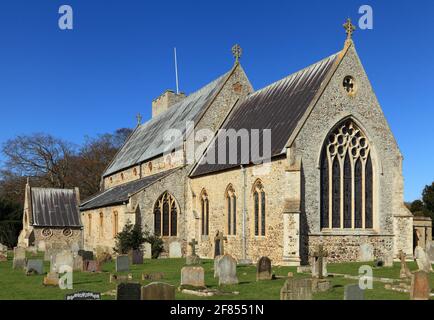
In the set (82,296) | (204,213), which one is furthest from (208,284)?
(204,213)

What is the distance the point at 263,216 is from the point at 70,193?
24958mm

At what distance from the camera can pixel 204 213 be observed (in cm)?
3061

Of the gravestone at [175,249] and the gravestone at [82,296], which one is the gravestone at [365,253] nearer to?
the gravestone at [175,249]

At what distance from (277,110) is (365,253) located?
8.08m

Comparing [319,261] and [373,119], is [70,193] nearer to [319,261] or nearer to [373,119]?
[373,119]

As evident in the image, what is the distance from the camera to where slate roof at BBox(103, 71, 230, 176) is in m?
35.4

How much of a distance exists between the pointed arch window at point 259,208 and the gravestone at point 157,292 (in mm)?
13245

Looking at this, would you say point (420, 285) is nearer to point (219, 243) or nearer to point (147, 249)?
point (219, 243)

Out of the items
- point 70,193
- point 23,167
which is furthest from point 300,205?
point 23,167

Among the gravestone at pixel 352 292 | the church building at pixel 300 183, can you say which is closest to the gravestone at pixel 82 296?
the gravestone at pixel 352 292

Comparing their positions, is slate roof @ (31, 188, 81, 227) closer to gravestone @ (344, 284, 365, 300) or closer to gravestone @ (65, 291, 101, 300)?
gravestone @ (65, 291, 101, 300)

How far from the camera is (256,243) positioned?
25.2m

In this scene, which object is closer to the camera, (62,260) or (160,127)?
(62,260)
